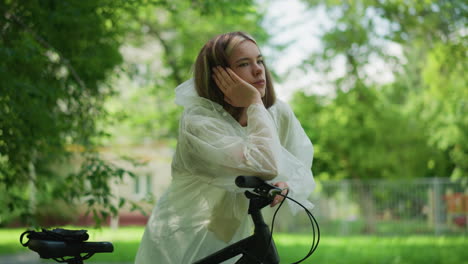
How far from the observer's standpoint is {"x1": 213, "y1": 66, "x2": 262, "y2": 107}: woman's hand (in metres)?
2.08

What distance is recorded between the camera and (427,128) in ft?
60.4

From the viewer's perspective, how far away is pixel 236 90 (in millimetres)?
2088

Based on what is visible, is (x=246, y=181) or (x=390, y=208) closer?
(x=246, y=181)

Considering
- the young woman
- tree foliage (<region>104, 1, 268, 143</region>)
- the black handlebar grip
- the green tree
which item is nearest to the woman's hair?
the young woman

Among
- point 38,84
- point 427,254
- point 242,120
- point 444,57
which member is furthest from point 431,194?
point 242,120

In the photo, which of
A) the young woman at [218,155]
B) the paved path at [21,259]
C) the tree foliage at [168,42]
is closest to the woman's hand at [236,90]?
the young woman at [218,155]

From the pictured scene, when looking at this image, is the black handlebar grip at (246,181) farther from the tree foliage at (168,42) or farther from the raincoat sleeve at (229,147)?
the tree foliage at (168,42)

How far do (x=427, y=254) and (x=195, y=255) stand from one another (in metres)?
8.57

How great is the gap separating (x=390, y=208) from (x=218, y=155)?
55.4 feet

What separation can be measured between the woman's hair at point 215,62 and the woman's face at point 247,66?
0.02 metres

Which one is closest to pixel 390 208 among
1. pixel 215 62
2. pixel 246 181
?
pixel 215 62

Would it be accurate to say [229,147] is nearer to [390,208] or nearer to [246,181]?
[246,181]

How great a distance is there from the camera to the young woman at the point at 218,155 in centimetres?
197

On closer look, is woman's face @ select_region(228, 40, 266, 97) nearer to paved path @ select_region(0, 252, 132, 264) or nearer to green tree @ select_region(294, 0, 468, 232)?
paved path @ select_region(0, 252, 132, 264)
